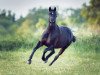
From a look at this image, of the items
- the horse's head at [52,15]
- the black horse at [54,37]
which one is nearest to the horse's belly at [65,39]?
the black horse at [54,37]

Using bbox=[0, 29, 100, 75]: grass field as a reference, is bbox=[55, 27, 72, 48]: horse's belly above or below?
above

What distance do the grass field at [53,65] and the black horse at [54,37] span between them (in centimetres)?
3

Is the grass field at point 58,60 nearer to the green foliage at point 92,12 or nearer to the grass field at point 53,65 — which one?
the grass field at point 53,65

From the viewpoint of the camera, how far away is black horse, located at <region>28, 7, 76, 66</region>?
3.17m

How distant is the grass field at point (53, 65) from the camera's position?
321 centimetres

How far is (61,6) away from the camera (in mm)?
3260

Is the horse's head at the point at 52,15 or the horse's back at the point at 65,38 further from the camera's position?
the horse's back at the point at 65,38

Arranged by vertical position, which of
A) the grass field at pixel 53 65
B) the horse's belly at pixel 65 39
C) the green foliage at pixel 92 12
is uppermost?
the green foliage at pixel 92 12

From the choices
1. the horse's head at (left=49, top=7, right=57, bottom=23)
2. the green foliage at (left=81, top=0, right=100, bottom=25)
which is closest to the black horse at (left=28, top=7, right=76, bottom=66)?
the horse's head at (left=49, top=7, right=57, bottom=23)

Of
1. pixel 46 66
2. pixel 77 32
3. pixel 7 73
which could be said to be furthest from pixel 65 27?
pixel 7 73

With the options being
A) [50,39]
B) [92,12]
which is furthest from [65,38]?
[92,12]

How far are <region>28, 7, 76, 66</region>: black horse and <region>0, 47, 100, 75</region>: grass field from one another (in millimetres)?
31

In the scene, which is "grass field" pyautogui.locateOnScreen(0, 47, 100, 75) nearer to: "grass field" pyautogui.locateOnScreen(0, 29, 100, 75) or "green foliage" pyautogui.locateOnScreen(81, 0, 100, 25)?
"grass field" pyautogui.locateOnScreen(0, 29, 100, 75)

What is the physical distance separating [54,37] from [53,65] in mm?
192
